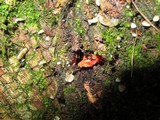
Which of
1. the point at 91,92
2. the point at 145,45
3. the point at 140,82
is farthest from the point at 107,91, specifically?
the point at 145,45

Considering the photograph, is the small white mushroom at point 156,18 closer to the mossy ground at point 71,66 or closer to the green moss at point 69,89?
the mossy ground at point 71,66

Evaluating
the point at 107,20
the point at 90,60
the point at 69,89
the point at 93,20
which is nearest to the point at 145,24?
the point at 107,20

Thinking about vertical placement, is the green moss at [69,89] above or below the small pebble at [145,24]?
below

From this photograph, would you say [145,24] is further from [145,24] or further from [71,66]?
[71,66]

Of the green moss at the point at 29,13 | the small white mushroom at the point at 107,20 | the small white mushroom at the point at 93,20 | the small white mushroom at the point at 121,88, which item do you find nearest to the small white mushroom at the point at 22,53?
the green moss at the point at 29,13

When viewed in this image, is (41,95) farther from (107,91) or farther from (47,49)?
(107,91)

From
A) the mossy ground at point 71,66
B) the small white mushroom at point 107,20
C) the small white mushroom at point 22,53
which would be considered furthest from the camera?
the small white mushroom at point 22,53

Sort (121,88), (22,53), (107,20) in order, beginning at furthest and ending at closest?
(22,53) < (107,20) < (121,88)
